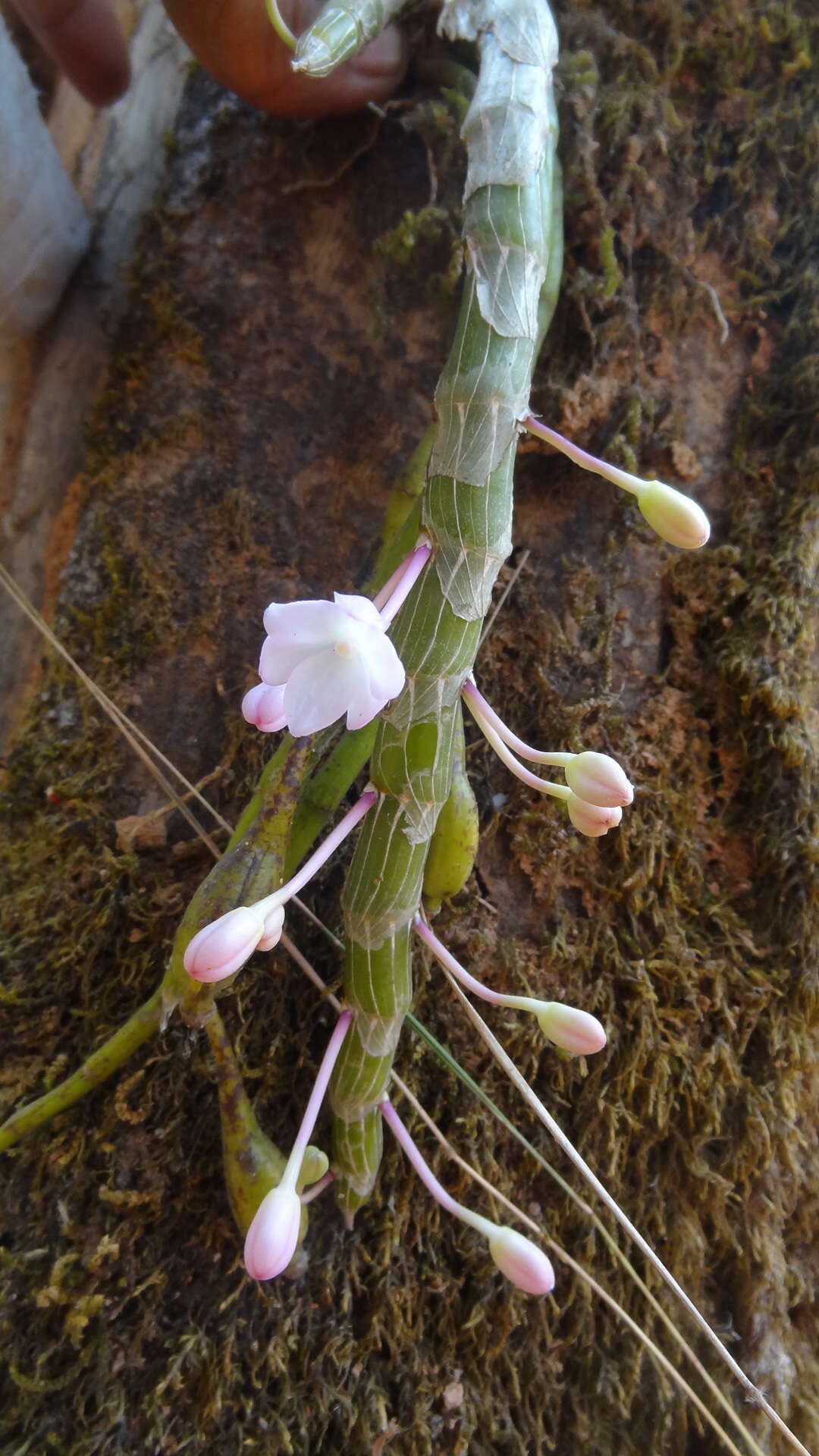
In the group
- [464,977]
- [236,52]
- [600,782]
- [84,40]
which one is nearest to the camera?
[600,782]

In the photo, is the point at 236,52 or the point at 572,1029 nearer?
the point at 572,1029

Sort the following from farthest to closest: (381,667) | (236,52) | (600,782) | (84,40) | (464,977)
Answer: (84,40), (236,52), (464,977), (600,782), (381,667)

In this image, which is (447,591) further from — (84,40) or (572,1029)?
(84,40)

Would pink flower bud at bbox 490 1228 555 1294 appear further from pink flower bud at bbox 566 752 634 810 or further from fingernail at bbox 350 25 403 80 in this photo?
fingernail at bbox 350 25 403 80

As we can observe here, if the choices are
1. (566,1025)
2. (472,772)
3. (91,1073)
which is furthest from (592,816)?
(91,1073)

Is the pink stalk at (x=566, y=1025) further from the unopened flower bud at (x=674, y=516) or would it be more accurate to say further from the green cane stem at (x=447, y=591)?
the unopened flower bud at (x=674, y=516)

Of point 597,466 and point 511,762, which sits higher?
point 597,466
